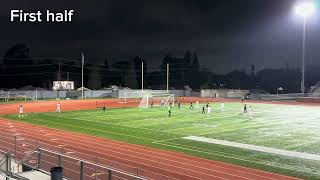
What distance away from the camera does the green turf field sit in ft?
72.5

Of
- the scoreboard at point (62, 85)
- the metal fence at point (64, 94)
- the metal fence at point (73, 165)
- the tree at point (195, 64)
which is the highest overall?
the tree at point (195, 64)

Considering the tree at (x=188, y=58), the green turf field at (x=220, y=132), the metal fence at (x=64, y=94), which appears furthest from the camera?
the tree at (x=188, y=58)

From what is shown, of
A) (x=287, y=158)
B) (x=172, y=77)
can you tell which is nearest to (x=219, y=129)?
(x=287, y=158)

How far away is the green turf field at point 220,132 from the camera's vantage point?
72.5 ft

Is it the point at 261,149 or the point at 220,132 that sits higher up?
the point at 220,132

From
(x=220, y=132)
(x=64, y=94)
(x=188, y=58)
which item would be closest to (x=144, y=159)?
(x=220, y=132)

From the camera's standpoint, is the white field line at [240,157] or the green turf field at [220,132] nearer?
the white field line at [240,157]

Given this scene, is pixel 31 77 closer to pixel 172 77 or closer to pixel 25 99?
pixel 25 99

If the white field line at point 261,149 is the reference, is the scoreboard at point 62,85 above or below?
above

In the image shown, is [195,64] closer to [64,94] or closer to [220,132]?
[64,94]

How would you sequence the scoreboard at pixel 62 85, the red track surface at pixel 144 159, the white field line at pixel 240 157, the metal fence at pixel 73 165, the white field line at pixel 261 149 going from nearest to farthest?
1. the metal fence at pixel 73 165
2. the red track surface at pixel 144 159
3. the white field line at pixel 240 157
4. the white field line at pixel 261 149
5. the scoreboard at pixel 62 85

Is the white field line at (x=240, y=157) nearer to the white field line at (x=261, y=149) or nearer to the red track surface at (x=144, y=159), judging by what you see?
the red track surface at (x=144, y=159)

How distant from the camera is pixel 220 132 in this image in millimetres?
32562

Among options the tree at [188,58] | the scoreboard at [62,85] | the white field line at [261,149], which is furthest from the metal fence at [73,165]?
the tree at [188,58]
